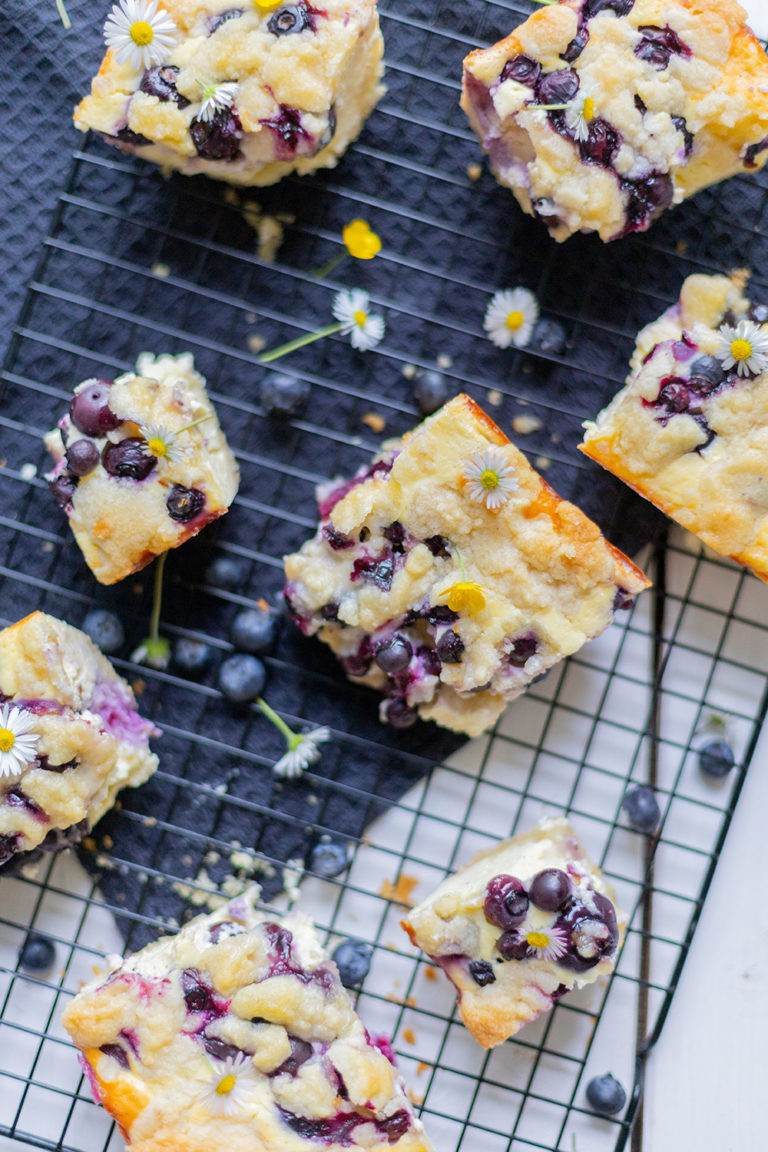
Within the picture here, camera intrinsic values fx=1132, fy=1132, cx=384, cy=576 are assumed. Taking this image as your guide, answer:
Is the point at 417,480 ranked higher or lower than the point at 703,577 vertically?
higher

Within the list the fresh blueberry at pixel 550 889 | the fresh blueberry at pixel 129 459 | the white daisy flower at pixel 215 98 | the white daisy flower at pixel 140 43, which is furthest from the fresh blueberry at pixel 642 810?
the white daisy flower at pixel 140 43

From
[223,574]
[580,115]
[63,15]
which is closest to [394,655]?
[223,574]

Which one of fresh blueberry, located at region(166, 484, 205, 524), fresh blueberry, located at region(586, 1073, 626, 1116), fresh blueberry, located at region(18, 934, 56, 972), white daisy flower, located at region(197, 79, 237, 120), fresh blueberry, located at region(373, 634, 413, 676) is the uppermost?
white daisy flower, located at region(197, 79, 237, 120)

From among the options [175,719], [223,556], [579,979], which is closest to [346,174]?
[223,556]

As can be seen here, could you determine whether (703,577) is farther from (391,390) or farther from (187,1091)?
(187,1091)

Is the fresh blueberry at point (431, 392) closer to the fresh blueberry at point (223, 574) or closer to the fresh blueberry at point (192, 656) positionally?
the fresh blueberry at point (223, 574)

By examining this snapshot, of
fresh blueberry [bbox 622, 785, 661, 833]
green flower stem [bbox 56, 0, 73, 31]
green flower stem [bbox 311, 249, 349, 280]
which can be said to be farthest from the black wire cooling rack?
green flower stem [bbox 56, 0, 73, 31]

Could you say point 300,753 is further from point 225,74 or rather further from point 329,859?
point 225,74

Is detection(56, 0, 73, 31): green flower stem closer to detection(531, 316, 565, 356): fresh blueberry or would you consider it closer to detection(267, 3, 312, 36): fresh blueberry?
detection(267, 3, 312, 36): fresh blueberry
